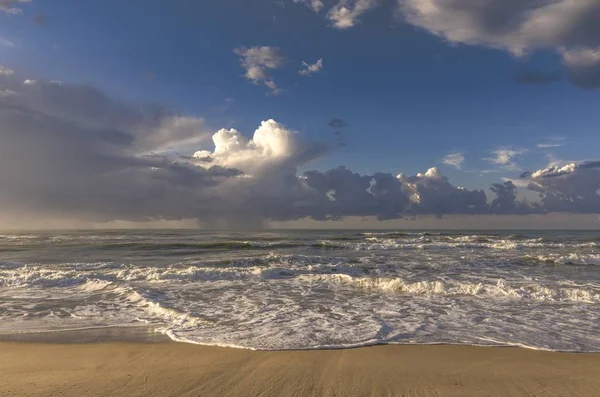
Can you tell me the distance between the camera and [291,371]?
17.7ft

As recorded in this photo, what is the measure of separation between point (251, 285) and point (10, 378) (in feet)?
29.2

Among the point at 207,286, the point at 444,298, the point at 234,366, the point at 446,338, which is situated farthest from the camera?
the point at 207,286

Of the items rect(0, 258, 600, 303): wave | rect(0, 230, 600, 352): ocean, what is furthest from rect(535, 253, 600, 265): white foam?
rect(0, 258, 600, 303): wave

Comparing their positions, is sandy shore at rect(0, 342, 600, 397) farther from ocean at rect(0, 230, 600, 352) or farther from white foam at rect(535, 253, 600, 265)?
white foam at rect(535, 253, 600, 265)

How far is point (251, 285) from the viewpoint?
1382 centimetres

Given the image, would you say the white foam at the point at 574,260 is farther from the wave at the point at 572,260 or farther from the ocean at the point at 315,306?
the ocean at the point at 315,306

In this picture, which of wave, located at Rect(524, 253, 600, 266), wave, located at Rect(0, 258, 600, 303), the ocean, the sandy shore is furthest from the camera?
wave, located at Rect(524, 253, 600, 266)

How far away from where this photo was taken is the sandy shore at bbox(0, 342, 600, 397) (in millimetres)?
4828

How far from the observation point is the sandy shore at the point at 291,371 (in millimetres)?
4828

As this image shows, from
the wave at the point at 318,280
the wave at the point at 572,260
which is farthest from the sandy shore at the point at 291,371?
the wave at the point at 572,260

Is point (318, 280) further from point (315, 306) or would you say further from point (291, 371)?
point (291, 371)

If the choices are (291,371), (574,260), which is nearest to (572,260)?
(574,260)

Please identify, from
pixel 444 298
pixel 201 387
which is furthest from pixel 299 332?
pixel 444 298

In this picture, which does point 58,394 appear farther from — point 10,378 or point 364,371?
point 364,371
